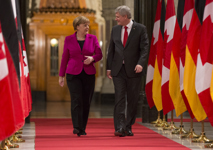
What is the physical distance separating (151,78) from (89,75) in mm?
1791

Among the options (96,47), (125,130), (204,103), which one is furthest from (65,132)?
(204,103)

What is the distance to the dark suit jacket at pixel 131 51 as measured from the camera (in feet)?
15.6

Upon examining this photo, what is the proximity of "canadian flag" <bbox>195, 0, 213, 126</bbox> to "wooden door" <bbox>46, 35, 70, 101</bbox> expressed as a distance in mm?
10680

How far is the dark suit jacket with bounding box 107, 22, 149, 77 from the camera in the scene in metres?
4.76

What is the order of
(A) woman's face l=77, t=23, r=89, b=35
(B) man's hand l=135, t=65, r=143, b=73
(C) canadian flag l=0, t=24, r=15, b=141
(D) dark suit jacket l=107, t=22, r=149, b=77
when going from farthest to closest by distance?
(A) woman's face l=77, t=23, r=89, b=35 < (D) dark suit jacket l=107, t=22, r=149, b=77 < (B) man's hand l=135, t=65, r=143, b=73 < (C) canadian flag l=0, t=24, r=15, b=141

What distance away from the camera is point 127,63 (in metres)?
4.75

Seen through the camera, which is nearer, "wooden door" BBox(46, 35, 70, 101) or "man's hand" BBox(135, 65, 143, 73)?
"man's hand" BBox(135, 65, 143, 73)

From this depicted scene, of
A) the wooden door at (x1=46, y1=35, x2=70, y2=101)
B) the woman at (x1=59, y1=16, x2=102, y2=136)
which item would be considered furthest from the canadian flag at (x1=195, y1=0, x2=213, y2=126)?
the wooden door at (x1=46, y1=35, x2=70, y2=101)

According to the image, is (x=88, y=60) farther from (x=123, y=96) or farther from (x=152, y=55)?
(x=152, y=55)

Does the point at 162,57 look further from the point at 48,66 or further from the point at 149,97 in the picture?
the point at 48,66

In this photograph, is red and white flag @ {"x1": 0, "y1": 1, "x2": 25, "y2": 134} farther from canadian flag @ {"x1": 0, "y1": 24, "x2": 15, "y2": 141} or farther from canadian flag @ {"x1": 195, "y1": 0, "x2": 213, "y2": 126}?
canadian flag @ {"x1": 195, "y1": 0, "x2": 213, "y2": 126}

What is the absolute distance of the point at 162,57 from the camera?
5969mm

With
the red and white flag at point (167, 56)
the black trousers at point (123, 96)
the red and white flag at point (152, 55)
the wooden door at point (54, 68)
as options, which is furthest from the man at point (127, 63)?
the wooden door at point (54, 68)

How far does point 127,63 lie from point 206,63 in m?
1.08
